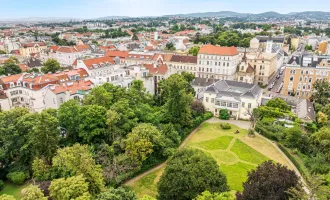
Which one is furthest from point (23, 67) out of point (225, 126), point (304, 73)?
point (304, 73)

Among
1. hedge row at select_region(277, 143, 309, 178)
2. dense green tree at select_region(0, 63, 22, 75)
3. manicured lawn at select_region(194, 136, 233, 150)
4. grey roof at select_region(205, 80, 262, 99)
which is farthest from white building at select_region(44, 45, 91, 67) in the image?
hedge row at select_region(277, 143, 309, 178)

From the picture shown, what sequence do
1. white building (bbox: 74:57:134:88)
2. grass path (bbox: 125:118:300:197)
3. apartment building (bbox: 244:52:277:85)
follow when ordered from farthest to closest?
apartment building (bbox: 244:52:277:85)
white building (bbox: 74:57:134:88)
grass path (bbox: 125:118:300:197)

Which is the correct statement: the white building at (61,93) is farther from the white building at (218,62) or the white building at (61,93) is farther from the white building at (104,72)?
the white building at (218,62)

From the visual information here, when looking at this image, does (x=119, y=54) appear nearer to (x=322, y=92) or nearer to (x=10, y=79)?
(x=10, y=79)

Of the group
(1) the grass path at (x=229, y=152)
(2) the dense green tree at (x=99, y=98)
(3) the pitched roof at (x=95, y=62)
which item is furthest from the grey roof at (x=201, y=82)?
(2) the dense green tree at (x=99, y=98)

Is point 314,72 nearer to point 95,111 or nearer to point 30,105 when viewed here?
point 95,111

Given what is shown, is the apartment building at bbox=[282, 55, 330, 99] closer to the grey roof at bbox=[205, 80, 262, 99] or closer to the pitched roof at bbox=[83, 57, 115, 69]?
the grey roof at bbox=[205, 80, 262, 99]

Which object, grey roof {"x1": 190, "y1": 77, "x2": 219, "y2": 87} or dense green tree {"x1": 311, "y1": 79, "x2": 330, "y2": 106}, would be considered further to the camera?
grey roof {"x1": 190, "y1": 77, "x2": 219, "y2": 87}
